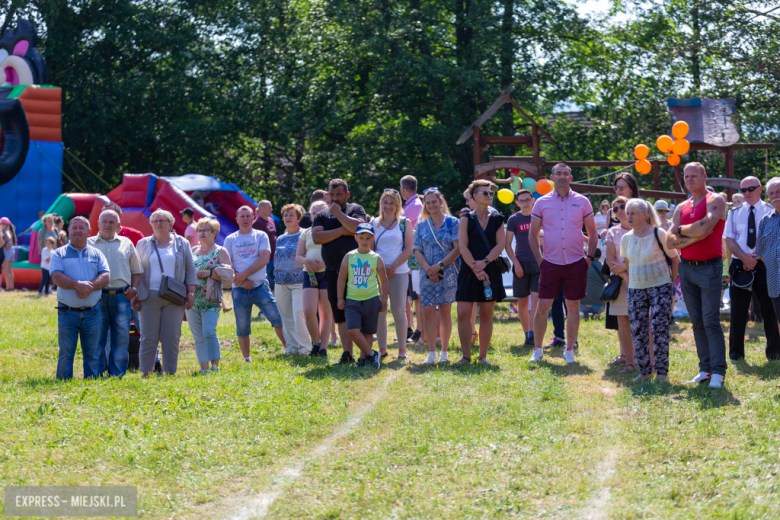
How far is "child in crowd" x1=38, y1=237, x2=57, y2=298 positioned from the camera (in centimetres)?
1750

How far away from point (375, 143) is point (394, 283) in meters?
16.0

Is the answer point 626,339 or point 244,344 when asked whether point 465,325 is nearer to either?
point 626,339

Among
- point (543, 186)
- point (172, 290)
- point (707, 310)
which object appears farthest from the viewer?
point (543, 186)

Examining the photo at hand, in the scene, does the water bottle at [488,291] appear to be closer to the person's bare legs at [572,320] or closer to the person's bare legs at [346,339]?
the person's bare legs at [572,320]

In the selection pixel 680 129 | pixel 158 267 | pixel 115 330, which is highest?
pixel 680 129

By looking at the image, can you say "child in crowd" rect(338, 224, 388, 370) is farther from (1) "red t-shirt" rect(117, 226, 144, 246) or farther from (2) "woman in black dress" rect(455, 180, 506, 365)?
(1) "red t-shirt" rect(117, 226, 144, 246)

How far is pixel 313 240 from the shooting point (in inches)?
352

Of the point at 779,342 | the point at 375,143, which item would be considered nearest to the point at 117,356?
the point at 779,342

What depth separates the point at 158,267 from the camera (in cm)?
862

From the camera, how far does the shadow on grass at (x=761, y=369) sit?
7641mm

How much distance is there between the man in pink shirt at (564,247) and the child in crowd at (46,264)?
12.2 metres

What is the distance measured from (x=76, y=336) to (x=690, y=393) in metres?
5.96

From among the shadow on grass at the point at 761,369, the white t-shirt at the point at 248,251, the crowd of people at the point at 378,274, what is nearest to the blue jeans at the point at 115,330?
the crowd of people at the point at 378,274

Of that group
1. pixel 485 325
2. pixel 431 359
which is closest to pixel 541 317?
pixel 485 325
